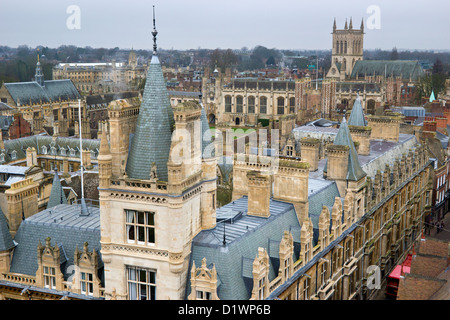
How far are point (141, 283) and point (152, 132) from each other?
678cm

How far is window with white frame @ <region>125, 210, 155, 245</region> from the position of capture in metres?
23.2

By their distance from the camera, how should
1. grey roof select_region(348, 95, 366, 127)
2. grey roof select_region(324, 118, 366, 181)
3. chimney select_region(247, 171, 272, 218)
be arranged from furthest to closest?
grey roof select_region(348, 95, 366, 127) → grey roof select_region(324, 118, 366, 181) → chimney select_region(247, 171, 272, 218)

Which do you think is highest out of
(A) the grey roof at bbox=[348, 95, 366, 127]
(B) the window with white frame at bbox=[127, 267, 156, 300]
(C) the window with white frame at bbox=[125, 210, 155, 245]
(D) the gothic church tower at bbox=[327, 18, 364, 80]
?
(D) the gothic church tower at bbox=[327, 18, 364, 80]

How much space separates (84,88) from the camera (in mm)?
131000

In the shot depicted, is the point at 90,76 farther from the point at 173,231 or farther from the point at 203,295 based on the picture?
the point at 203,295

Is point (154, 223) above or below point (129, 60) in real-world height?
below

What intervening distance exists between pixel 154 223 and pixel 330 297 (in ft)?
47.6

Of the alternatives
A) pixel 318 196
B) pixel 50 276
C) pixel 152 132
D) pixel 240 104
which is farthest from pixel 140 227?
pixel 240 104

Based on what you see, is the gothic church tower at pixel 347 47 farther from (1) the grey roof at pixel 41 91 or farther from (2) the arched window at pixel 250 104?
(1) the grey roof at pixel 41 91

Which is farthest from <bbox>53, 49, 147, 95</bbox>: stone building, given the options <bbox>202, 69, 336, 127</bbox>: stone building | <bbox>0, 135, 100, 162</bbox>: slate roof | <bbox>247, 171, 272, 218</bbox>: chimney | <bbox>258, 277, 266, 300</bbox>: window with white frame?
<bbox>258, 277, 266, 300</bbox>: window with white frame

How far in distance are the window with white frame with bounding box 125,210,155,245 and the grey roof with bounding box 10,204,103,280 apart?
150 inches

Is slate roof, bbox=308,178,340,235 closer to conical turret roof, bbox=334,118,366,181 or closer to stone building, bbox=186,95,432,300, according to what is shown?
stone building, bbox=186,95,432,300
